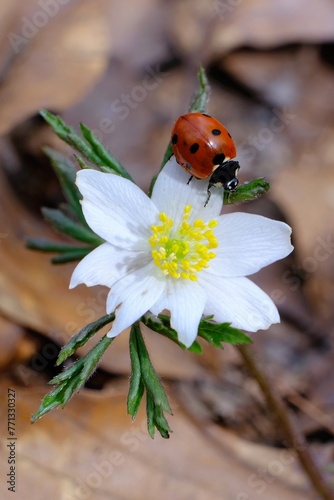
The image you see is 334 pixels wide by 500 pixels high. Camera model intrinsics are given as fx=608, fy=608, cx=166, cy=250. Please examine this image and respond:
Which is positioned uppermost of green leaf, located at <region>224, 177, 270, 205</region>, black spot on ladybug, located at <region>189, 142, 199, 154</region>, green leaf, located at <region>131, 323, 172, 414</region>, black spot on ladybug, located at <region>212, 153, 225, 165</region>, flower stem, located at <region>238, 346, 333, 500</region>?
black spot on ladybug, located at <region>189, 142, 199, 154</region>

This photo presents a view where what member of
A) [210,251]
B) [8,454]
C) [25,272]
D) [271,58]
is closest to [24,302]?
[25,272]

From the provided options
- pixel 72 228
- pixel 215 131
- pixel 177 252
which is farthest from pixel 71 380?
pixel 215 131

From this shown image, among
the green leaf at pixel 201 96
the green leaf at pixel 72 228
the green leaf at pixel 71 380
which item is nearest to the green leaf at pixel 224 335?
the green leaf at pixel 71 380

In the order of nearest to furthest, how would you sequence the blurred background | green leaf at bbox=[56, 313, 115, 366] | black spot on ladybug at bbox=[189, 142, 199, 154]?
green leaf at bbox=[56, 313, 115, 366], black spot on ladybug at bbox=[189, 142, 199, 154], the blurred background

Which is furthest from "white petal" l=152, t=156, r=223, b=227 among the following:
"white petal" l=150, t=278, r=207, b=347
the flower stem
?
the flower stem

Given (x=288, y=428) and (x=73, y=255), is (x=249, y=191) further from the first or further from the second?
(x=288, y=428)

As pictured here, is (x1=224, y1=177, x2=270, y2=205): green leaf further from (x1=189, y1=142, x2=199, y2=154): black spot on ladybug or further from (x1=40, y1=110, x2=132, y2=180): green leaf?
(x1=40, y1=110, x2=132, y2=180): green leaf

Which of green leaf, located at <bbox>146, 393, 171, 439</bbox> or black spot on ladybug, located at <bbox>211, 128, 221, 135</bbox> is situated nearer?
green leaf, located at <bbox>146, 393, 171, 439</bbox>

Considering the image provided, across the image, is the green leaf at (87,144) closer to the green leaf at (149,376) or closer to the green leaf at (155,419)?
the green leaf at (149,376)
